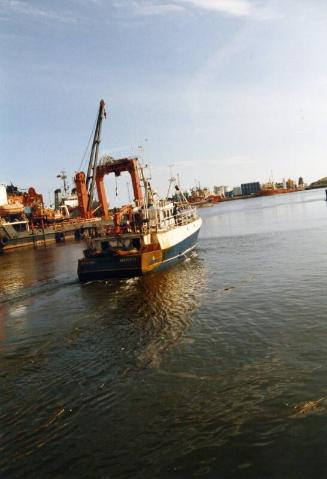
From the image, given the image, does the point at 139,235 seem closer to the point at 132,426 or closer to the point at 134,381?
the point at 134,381

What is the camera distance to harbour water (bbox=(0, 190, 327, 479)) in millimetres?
7918

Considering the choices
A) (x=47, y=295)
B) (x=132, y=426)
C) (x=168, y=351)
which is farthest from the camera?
(x=47, y=295)

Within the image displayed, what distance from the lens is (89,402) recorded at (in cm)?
1062

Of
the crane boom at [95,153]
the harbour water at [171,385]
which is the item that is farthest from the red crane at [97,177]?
the harbour water at [171,385]

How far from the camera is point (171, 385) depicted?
11.0 meters

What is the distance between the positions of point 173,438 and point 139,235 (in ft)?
68.9

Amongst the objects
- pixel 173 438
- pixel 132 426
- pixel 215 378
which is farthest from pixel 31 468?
pixel 215 378

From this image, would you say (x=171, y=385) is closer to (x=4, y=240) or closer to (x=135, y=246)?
(x=135, y=246)

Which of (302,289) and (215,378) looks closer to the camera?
(215,378)

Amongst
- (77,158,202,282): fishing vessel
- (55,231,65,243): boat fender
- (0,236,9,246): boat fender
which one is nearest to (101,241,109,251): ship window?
(77,158,202,282): fishing vessel

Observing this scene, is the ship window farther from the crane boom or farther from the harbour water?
the crane boom

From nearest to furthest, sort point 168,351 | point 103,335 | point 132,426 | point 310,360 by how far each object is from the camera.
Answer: point 132,426 < point 310,360 < point 168,351 < point 103,335

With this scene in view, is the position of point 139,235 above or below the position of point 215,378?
above

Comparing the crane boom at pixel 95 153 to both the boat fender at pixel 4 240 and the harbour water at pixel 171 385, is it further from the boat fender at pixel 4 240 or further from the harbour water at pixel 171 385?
the harbour water at pixel 171 385
